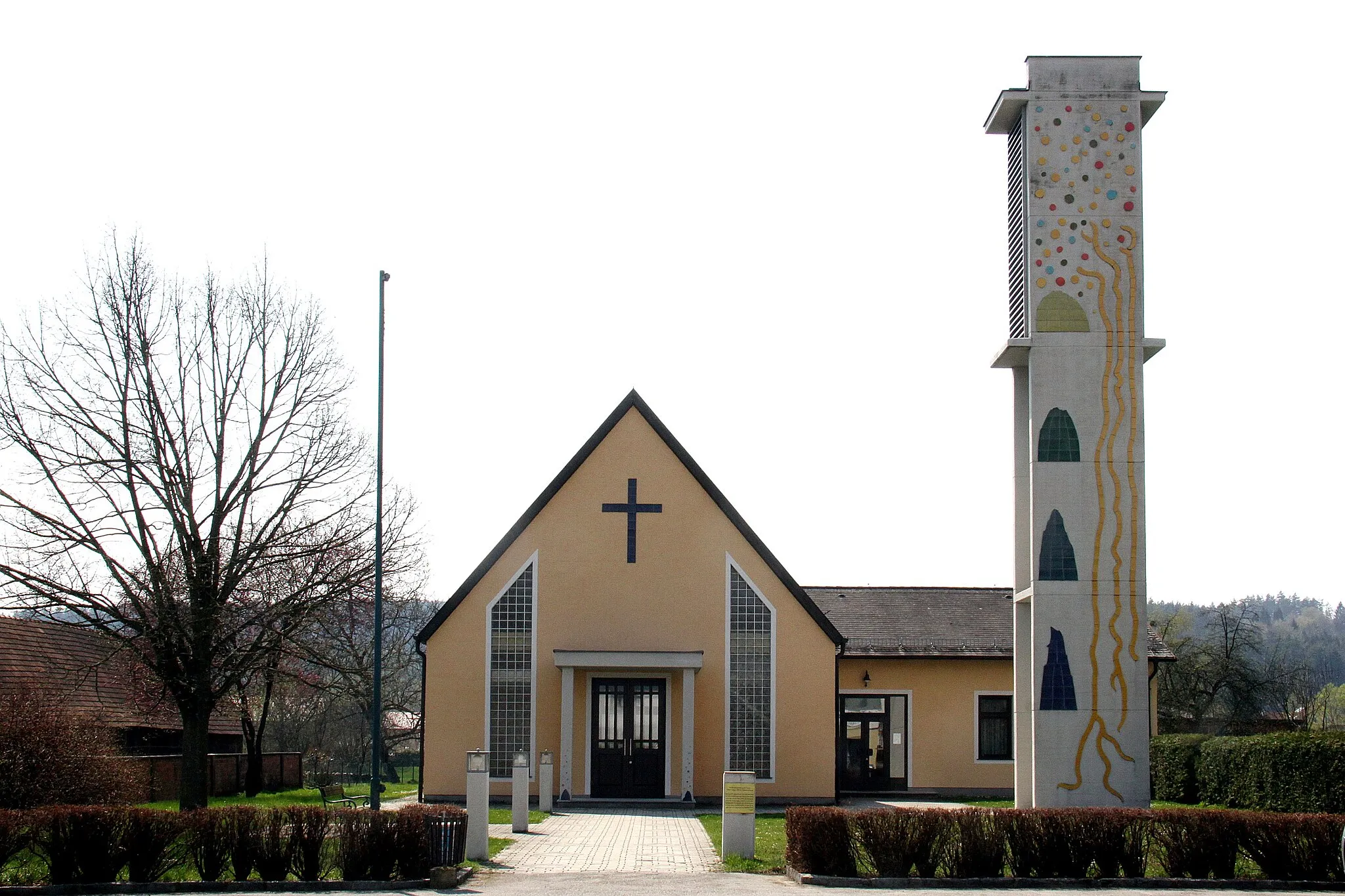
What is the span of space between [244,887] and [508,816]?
8.91 m

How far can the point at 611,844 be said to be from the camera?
18.0 metres

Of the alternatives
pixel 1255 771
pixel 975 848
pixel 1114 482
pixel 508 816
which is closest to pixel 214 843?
pixel 975 848

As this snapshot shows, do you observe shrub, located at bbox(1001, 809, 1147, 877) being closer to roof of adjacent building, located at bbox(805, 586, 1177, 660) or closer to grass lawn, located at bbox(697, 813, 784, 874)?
grass lawn, located at bbox(697, 813, 784, 874)

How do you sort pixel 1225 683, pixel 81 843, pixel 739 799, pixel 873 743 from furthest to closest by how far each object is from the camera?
pixel 1225 683
pixel 873 743
pixel 739 799
pixel 81 843

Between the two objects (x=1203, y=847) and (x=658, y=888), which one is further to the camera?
(x=1203, y=847)

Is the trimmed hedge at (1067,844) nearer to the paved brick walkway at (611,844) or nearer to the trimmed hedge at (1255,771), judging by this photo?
the paved brick walkway at (611,844)

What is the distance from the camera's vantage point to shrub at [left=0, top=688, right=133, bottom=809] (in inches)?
690

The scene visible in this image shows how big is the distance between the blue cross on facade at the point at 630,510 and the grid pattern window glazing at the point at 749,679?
200 cm

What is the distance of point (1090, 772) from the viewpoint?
19562 millimetres

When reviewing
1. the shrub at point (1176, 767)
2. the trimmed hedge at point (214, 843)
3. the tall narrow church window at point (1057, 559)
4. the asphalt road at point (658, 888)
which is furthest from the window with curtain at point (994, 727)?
Answer: the trimmed hedge at point (214, 843)

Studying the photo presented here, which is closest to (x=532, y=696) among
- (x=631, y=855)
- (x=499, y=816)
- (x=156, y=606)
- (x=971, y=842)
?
(x=499, y=816)

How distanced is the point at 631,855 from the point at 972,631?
16165 millimetres

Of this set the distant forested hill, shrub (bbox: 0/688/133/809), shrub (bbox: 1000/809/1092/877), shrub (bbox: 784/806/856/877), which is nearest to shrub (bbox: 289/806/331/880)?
shrub (bbox: 0/688/133/809)

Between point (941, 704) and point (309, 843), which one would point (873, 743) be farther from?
point (309, 843)
